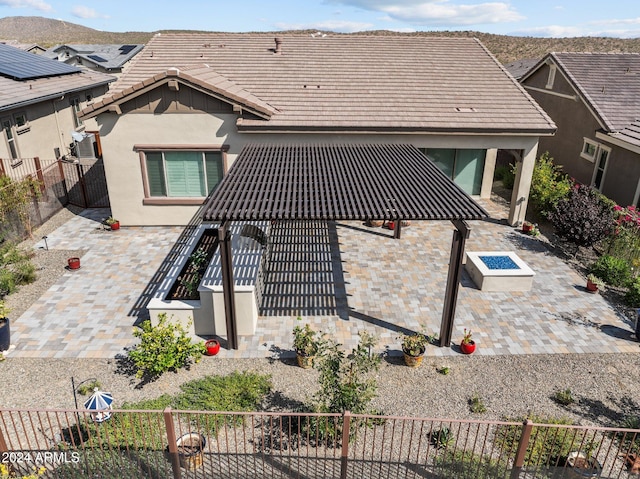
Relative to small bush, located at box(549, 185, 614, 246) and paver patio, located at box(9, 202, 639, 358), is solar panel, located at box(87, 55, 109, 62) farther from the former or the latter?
small bush, located at box(549, 185, 614, 246)

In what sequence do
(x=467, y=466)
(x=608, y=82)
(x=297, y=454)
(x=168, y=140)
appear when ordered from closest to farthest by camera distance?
(x=467, y=466) → (x=297, y=454) → (x=168, y=140) → (x=608, y=82)

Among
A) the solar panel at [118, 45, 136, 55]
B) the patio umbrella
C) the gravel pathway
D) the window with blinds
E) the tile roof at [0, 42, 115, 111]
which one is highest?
the solar panel at [118, 45, 136, 55]

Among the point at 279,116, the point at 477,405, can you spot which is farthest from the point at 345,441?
the point at 279,116

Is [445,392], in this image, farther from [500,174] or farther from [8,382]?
[500,174]

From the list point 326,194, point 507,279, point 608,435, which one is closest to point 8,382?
point 326,194

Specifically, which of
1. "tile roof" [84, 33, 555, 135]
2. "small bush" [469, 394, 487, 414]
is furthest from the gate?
"small bush" [469, 394, 487, 414]

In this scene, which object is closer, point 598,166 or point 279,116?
point 279,116

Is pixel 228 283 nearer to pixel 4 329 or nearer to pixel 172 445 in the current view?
pixel 172 445
